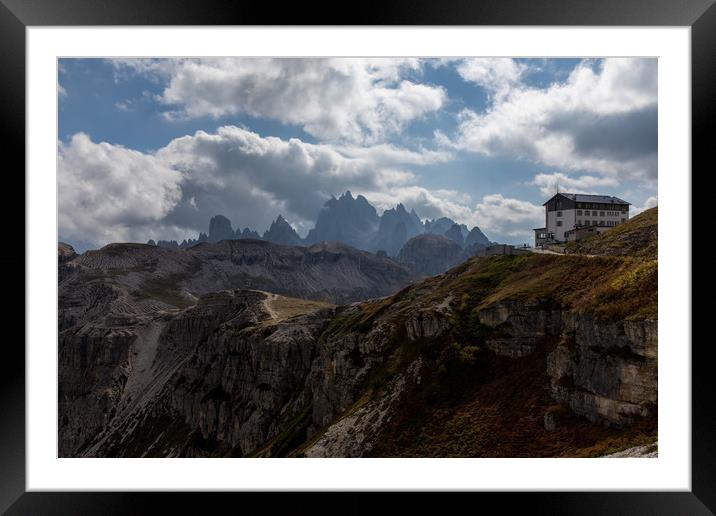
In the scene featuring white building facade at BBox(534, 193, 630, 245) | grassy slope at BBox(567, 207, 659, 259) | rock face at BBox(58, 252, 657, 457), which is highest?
white building facade at BBox(534, 193, 630, 245)

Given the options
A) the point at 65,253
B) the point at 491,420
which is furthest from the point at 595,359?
the point at 65,253

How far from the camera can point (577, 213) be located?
49.8 meters

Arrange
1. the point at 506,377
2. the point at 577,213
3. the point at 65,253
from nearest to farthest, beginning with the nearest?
1. the point at 506,377
2. the point at 577,213
3. the point at 65,253

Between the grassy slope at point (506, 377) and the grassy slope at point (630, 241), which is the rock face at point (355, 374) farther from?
the grassy slope at point (630, 241)

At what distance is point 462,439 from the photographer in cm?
2422

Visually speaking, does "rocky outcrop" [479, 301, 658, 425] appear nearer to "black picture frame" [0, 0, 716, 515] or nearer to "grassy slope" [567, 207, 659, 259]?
"grassy slope" [567, 207, 659, 259]

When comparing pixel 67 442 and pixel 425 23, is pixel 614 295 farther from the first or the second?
pixel 67 442

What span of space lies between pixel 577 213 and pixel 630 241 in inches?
655

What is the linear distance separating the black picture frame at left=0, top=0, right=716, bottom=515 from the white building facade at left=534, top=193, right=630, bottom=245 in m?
48.4

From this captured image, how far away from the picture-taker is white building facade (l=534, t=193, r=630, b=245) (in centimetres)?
5003

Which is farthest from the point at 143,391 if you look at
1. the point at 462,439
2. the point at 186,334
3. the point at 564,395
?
the point at 564,395

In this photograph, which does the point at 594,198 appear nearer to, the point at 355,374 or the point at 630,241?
the point at 630,241

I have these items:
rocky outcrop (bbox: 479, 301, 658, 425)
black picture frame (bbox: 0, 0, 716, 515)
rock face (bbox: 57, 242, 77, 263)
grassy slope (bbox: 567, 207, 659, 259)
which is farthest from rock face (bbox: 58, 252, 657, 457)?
rock face (bbox: 57, 242, 77, 263)

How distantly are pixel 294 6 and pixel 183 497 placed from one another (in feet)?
18.6
